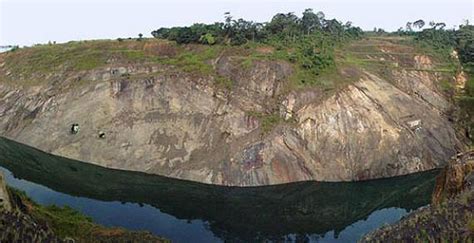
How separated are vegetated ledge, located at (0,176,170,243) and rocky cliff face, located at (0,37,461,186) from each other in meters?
25.4

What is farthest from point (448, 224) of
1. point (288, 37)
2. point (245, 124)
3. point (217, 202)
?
point (288, 37)

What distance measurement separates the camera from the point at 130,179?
57.5m

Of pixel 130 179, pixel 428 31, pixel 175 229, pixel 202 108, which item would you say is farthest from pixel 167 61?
pixel 428 31

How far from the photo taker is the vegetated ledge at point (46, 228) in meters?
15.7

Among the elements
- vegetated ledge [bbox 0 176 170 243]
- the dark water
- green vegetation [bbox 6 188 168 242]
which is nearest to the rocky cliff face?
the dark water

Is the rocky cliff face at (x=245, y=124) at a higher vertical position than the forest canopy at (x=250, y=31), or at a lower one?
lower

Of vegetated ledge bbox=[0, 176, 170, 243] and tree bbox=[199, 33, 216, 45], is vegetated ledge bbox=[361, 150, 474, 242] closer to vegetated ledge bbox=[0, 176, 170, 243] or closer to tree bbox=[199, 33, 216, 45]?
vegetated ledge bbox=[0, 176, 170, 243]

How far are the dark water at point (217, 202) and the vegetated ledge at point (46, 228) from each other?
36.1 ft

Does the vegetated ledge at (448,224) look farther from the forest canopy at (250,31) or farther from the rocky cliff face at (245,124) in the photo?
the forest canopy at (250,31)

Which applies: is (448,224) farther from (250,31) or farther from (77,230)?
(250,31)

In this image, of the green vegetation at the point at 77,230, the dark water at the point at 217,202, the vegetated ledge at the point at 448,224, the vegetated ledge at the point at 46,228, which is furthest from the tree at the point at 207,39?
the vegetated ledge at the point at 448,224

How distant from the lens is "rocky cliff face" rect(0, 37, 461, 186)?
58.8m

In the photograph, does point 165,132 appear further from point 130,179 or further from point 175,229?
point 175,229

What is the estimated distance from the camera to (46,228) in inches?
862
